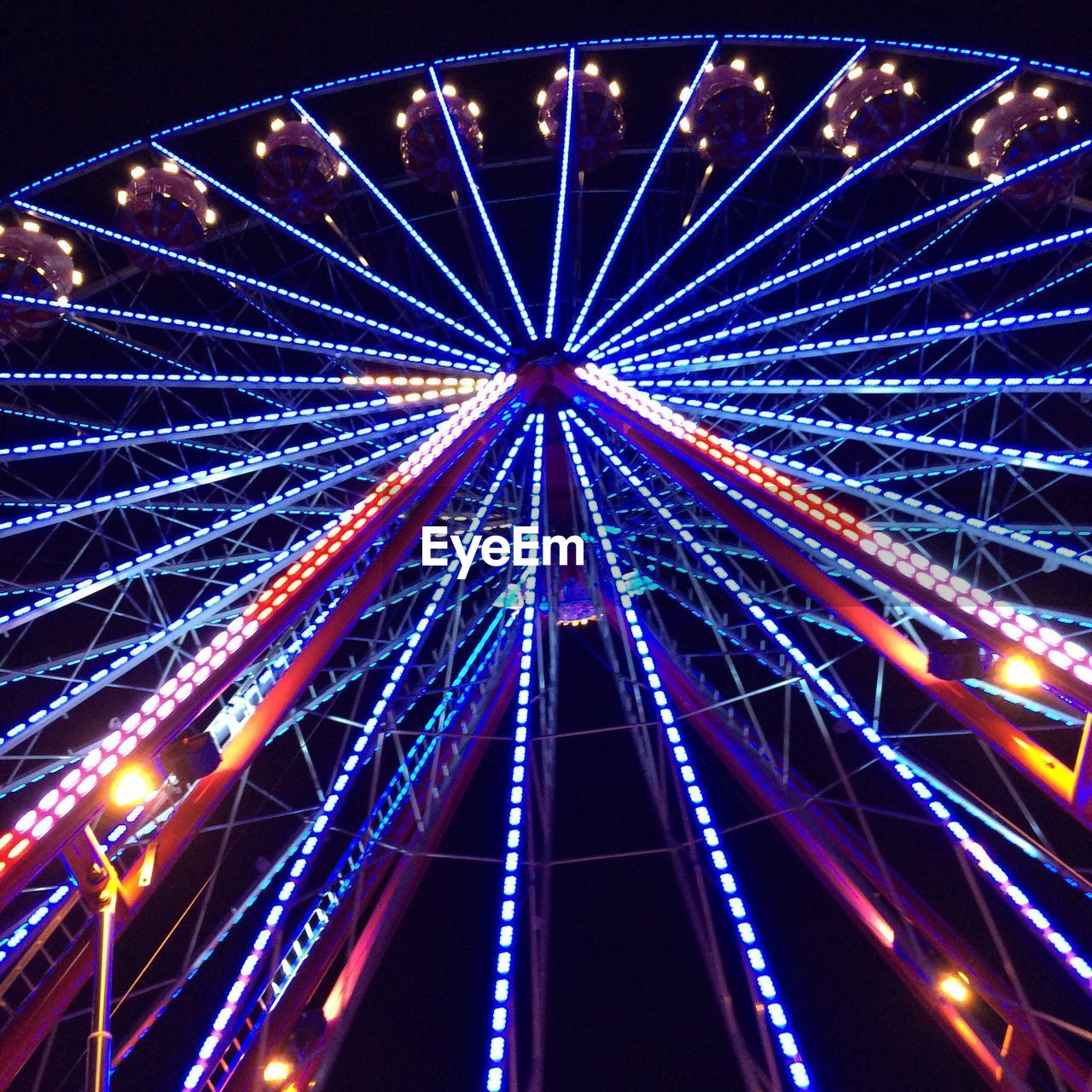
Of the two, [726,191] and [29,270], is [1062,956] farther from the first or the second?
[29,270]

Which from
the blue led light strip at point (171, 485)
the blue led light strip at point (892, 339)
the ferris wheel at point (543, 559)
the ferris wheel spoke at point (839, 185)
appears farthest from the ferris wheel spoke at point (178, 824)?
the ferris wheel spoke at point (839, 185)

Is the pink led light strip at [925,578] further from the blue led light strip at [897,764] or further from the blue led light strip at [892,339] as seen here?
the blue led light strip at [892,339]

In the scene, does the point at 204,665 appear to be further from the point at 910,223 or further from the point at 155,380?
the point at 910,223

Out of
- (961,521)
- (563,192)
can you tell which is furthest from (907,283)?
(563,192)

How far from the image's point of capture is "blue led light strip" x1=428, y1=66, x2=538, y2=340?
10078 mm

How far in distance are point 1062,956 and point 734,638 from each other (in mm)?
3975

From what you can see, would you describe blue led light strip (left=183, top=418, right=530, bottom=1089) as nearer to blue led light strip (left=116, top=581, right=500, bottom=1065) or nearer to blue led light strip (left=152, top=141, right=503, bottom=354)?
blue led light strip (left=116, top=581, right=500, bottom=1065)

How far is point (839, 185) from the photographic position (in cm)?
1005

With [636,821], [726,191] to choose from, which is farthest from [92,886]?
[636,821]

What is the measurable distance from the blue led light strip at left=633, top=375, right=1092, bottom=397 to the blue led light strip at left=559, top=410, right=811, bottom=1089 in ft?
6.16

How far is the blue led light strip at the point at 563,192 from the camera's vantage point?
386 inches

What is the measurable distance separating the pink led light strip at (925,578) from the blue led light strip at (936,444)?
1.68m

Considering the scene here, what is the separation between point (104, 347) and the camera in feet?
55.6

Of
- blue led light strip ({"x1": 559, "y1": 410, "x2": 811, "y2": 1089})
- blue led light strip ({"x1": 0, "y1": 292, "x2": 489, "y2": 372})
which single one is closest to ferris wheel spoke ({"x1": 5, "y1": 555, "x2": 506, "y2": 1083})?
blue led light strip ({"x1": 559, "y1": 410, "x2": 811, "y2": 1089})
